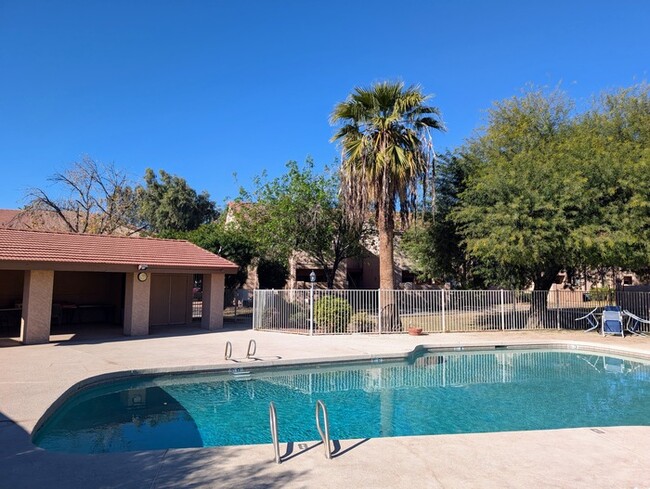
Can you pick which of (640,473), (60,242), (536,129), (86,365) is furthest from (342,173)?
(640,473)

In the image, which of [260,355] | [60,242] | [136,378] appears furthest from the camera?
[60,242]

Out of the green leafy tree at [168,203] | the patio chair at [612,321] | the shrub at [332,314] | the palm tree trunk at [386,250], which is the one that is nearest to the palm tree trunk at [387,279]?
the palm tree trunk at [386,250]

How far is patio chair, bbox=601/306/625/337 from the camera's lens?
19.1 meters

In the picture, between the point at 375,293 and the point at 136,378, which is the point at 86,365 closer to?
the point at 136,378

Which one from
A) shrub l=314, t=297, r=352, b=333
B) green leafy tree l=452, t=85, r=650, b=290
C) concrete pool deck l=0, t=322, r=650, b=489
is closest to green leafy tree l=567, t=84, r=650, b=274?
green leafy tree l=452, t=85, r=650, b=290

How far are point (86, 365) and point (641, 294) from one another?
23.9 meters

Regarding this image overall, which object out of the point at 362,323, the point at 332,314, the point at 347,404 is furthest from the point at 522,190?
the point at 347,404

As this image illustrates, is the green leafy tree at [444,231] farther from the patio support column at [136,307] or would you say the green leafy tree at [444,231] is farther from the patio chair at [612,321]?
the patio support column at [136,307]

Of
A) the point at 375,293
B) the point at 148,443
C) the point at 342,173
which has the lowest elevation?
the point at 148,443

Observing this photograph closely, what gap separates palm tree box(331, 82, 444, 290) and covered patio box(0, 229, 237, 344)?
6708mm

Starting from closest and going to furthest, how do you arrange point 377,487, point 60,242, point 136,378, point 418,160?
point 377,487, point 136,378, point 60,242, point 418,160

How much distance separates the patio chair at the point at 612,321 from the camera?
62.8 ft

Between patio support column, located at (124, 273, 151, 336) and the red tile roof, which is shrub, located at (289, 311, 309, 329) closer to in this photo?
the red tile roof

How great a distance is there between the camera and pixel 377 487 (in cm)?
468
